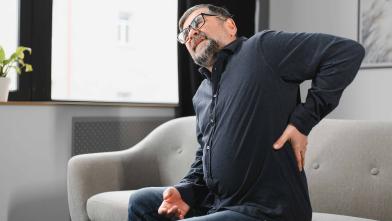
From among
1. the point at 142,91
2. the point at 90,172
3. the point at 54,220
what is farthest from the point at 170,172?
the point at 142,91

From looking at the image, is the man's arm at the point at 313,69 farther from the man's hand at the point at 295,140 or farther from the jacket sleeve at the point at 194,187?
the jacket sleeve at the point at 194,187

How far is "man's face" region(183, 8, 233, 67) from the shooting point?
168cm

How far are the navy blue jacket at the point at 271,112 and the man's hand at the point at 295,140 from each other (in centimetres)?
1

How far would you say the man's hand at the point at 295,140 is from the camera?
4.76 feet

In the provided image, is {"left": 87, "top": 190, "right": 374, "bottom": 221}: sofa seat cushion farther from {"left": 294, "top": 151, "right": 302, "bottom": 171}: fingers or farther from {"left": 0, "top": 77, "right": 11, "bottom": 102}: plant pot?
{"left": 294, "top": 151, "right": 302, "bottom": 171}: fingers

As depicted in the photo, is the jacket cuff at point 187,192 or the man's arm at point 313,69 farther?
the jacket cuff at point 187,192

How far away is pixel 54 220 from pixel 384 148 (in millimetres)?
2026

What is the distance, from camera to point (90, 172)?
262 centimetres

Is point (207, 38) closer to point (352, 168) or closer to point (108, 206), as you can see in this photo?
point (352, 168)

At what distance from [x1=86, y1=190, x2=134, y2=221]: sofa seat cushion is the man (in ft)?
2.70

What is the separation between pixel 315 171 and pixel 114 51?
1923 mm

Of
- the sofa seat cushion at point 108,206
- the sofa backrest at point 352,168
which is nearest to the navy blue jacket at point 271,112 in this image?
the sofa backrest at point 352,168

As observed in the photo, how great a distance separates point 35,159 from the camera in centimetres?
303

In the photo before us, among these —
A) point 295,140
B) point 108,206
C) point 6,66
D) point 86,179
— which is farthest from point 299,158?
point 6,66
